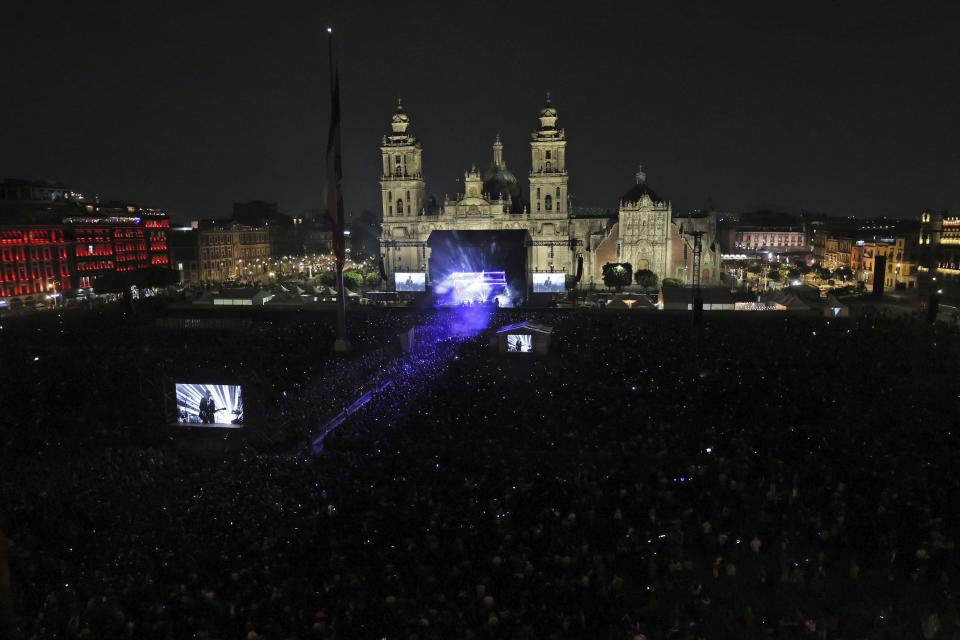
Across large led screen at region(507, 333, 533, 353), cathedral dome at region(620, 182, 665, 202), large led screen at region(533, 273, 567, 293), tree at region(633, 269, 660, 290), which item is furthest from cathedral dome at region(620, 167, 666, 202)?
large led screen at region(507, 333, 533, 353)

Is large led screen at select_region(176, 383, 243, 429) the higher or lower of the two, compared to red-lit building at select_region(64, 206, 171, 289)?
lower

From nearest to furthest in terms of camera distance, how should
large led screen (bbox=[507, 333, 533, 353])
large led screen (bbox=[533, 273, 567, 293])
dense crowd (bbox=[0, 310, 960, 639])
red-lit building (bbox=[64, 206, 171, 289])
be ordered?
dense crowd (bbox=[0, 310, 960, 639]) < large led screen (bbox=[507, 333, 533, 353]) < large led screen (bbox=[533, 273, 567, 293]) < red-lit building (bbox=[64, 206, 171, 289])

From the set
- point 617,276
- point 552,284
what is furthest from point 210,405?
point 617,276

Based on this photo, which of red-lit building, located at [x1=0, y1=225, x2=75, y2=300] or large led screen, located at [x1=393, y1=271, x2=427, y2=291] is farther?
red-lit building, located at [x1=0, y1=225, x2=75, y2=300]

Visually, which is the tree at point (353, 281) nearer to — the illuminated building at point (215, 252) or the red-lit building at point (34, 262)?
the red-lit building at point (34, 262)

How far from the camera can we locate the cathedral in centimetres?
6191

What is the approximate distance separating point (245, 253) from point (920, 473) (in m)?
80.9

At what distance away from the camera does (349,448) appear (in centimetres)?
1384

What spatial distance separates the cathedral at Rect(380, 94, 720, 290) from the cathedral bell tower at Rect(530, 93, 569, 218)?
10 cm

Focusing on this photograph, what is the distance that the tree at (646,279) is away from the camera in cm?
5762

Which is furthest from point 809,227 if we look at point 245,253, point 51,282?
point 51,282

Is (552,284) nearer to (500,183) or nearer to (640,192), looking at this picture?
(640,192)

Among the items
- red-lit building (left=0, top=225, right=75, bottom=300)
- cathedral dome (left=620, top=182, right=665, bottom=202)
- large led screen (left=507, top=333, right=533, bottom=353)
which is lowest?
large led screen (left=507, top=333, right=533, bottom=353)

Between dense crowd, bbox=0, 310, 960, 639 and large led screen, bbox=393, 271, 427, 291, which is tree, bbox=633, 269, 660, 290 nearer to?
large led screen, bbox=393, 271, 427, 291
